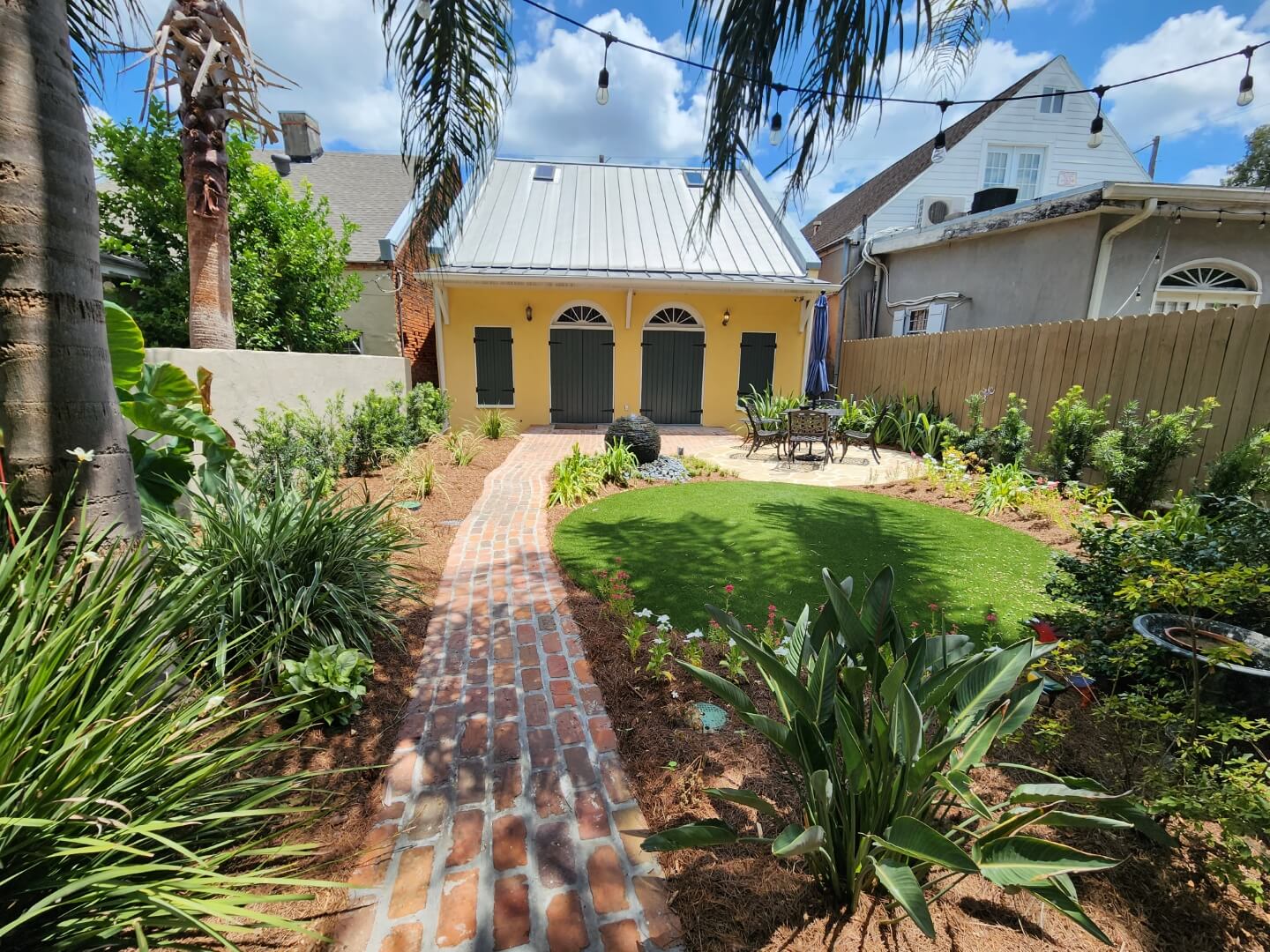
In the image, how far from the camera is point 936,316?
1198 centimetres

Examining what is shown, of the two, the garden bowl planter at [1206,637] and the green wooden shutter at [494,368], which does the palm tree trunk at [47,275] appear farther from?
the green wooden shutter at [494,368]

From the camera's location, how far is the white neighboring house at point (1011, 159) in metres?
14.1

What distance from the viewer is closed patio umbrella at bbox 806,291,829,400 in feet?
36.0

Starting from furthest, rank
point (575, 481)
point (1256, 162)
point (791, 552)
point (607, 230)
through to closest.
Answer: point (1256, 162) → point (607, 230) → point (575, 481) → point (791, 552)

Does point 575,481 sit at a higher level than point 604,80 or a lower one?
lower

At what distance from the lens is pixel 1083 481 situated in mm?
6836

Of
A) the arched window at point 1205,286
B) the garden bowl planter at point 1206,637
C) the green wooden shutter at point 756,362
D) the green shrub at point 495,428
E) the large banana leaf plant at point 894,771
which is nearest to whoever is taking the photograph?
the large banana leaf plant at point 894,771

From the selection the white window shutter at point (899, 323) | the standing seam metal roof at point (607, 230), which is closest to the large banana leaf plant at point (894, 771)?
the standing seam metal roof at point (607, 230)

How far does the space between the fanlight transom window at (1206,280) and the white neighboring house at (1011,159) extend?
6240 mm

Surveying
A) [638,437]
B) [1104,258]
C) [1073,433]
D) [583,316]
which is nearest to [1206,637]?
[1073,433]

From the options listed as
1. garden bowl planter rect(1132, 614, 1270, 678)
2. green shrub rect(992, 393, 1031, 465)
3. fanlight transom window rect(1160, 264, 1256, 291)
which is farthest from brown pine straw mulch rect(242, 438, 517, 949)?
fanlight transom window rect(1160, 264, 1256, 291)

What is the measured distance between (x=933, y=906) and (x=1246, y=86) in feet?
36.7

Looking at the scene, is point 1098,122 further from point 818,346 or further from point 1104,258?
point 818,346

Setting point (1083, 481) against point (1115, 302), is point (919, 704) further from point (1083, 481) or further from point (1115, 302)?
point (1115, 302)
